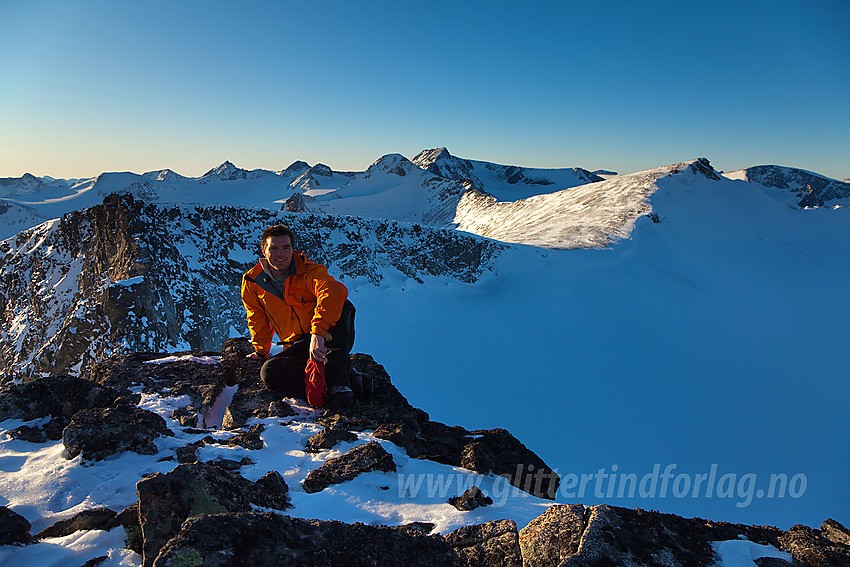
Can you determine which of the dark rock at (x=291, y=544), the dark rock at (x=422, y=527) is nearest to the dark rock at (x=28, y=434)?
the dark rock at (x=291, y=544)

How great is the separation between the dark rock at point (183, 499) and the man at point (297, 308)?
2.19 m

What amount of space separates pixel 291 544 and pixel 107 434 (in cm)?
195

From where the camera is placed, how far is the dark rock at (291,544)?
61.9 inches

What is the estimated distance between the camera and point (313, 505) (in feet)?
8.46

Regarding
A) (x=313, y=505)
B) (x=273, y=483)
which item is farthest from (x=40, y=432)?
(x=313, y=505)

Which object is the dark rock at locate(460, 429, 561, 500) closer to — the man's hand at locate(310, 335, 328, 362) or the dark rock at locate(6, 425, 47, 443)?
the man's hand at locate(310, 335, 328, 362)

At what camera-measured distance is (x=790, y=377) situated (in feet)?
38.1

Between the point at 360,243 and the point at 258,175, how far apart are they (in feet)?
256

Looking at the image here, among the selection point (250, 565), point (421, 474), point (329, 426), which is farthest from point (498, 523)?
point (329, 426)

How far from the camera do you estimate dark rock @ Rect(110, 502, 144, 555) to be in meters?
1.92

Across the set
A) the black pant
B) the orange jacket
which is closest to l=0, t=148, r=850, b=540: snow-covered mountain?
the black pant

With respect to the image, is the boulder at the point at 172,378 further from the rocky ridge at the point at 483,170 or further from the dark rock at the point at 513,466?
the rocky ridge at the point at 483,170

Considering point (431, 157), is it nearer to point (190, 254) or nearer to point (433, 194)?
point (433, 194)

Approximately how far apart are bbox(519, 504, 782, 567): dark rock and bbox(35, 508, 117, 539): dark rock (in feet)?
7.02
